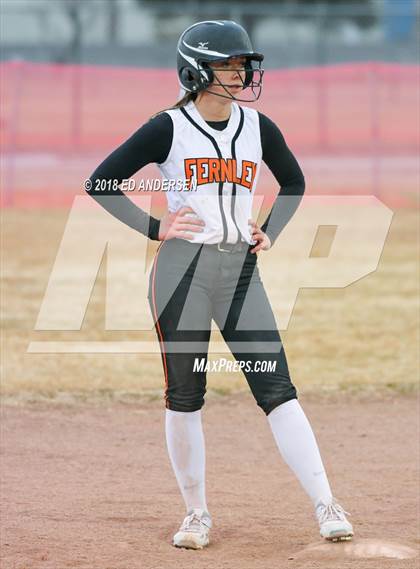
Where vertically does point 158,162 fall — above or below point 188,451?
above

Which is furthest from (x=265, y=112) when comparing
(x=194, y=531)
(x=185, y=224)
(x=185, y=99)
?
(x=194, y=531)

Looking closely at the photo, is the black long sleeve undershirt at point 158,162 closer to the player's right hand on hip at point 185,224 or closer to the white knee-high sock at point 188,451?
the player's right hand on hip at point 185,224

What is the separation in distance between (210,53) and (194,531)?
6.68ft

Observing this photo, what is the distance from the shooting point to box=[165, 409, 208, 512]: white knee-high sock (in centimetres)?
Result: 480

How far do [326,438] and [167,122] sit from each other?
9.61 ft

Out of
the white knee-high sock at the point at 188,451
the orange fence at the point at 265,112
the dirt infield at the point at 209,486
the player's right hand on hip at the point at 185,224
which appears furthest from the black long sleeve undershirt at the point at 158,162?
the orange fence at the point at 265,112

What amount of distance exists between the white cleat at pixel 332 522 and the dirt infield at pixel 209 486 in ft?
0.27

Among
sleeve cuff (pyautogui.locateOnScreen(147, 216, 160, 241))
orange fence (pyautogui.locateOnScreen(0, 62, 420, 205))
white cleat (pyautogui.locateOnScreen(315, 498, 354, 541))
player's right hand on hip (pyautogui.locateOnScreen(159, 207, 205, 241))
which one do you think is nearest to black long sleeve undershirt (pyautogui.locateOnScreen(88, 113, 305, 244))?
sleeve cuff (pyautogui.locateOnScreen(147, 216, 160, 241))

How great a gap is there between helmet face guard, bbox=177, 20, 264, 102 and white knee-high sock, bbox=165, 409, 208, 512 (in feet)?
4.54

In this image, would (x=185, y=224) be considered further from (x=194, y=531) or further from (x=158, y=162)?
(x=194, y=531)

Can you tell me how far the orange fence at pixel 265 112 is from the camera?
17828 millimetres

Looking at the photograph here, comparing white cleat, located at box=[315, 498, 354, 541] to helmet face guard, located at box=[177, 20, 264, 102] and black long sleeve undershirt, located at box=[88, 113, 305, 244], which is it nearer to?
black long sleeve undershirt, located at box=[88, 113, 305, 244]

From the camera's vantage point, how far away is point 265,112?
18.2m

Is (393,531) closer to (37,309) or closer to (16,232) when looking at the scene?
(37,309)
